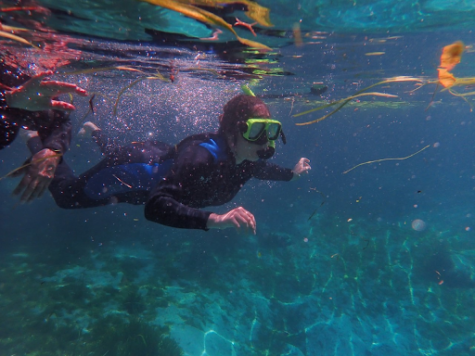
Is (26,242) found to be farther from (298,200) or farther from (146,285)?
(298,200)

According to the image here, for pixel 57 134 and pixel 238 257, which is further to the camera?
pixel 238 257

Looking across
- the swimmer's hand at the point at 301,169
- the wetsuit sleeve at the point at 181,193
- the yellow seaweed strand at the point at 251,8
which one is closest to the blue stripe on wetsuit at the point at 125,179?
the wetsuit sleeve at the point at 181,193

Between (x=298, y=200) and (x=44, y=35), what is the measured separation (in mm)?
19046

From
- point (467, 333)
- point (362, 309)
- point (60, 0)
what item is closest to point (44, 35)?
point (60, 0)

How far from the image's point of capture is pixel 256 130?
3992mm

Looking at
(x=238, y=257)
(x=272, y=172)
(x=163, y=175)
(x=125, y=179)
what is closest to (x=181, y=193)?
(x=163, y=175)

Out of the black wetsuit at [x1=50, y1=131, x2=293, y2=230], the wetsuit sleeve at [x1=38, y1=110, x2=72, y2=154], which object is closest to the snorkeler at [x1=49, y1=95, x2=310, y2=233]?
the black wetsuit at [x1=50, y1=131, x2=293, y2=230]

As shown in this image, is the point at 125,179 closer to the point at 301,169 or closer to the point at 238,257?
the point at 301,169

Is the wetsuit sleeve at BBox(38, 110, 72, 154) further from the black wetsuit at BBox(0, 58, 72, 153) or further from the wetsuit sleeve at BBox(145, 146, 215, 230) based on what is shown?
the wetsuit sleeve at BBox(145, 146, 215, 230)

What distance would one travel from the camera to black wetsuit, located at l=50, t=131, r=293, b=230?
3.58 m

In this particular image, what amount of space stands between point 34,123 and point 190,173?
8.99ft

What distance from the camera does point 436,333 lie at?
27.6ft

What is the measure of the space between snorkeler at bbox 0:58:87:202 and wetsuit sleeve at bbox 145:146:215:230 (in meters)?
1.40

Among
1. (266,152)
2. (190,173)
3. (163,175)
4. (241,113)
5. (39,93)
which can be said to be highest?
(39,93)
